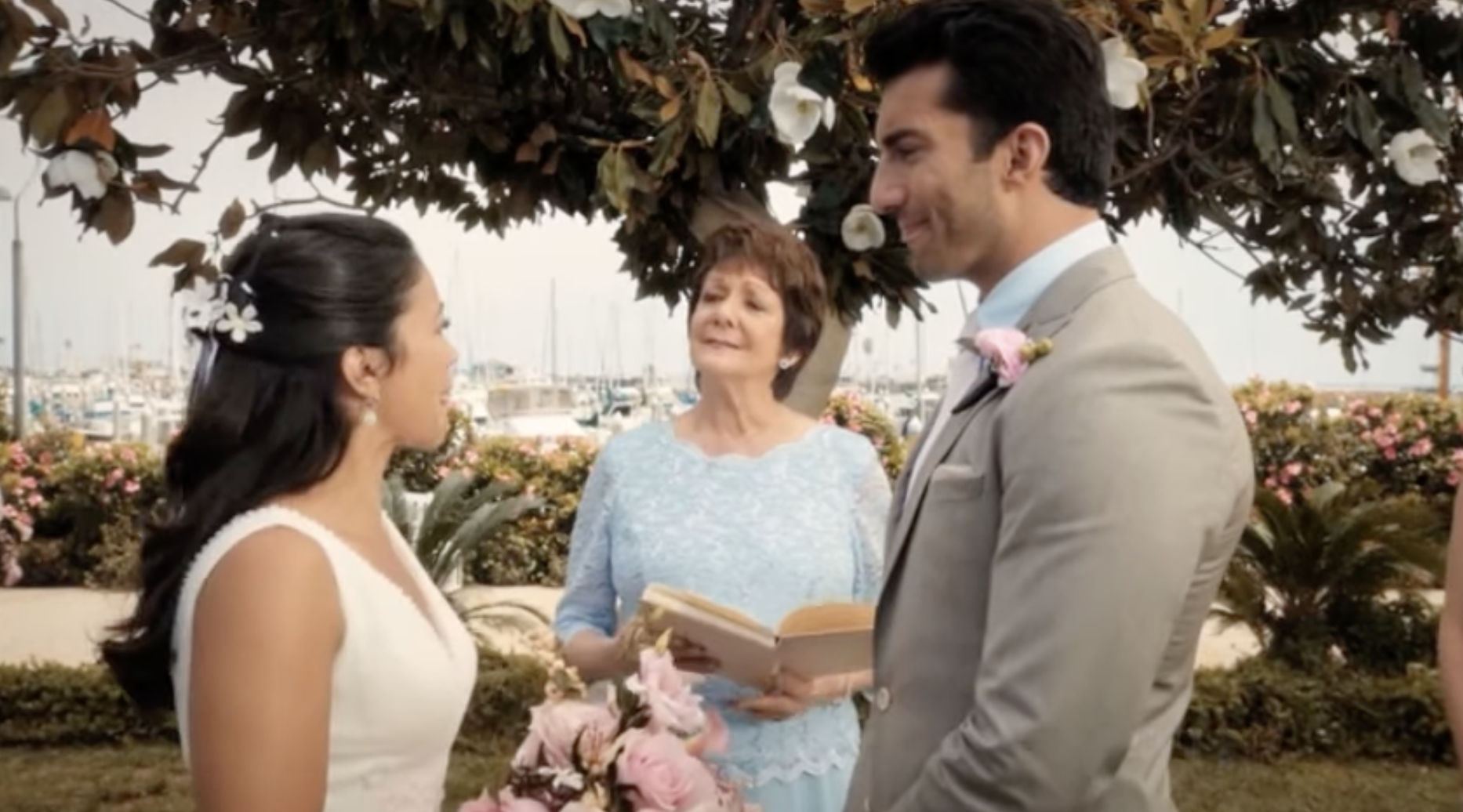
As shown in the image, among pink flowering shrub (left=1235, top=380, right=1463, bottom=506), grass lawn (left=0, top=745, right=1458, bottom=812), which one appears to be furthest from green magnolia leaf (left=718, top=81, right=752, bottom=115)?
pink flowering shrub (left=1235, top=380, right=1463, bottom=506)

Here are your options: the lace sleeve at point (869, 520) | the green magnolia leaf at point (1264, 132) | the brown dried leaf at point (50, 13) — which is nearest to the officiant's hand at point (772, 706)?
the lace sleeve at point (869, 520)

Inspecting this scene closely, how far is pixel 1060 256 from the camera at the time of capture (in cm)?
144

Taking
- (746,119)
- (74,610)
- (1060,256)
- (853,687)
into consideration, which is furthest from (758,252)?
(74,610)

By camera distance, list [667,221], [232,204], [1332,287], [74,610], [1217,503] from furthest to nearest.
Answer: [74,610], [1332,287], [667,221], [232,204], [1217,503]

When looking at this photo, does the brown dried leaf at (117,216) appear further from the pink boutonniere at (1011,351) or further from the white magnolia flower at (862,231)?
the pink boutonniere at (1011,351)

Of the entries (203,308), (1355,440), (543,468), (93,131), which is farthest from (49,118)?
(1355,440)

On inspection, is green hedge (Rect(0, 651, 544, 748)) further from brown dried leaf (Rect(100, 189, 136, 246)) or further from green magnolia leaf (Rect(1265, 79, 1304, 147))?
green magnolia leaf (Rect(1265, 79, 1304, 147))

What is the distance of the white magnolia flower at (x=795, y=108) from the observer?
253 cm

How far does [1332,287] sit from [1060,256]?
2749 mm

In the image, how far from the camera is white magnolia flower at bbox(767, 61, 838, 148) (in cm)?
253

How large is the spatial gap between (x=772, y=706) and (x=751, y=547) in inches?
11.4

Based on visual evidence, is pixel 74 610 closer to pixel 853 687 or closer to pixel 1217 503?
pixel 853 687

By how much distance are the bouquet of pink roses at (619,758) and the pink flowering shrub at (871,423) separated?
844 centimetres

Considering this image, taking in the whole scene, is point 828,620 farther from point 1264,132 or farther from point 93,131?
point 93,131
